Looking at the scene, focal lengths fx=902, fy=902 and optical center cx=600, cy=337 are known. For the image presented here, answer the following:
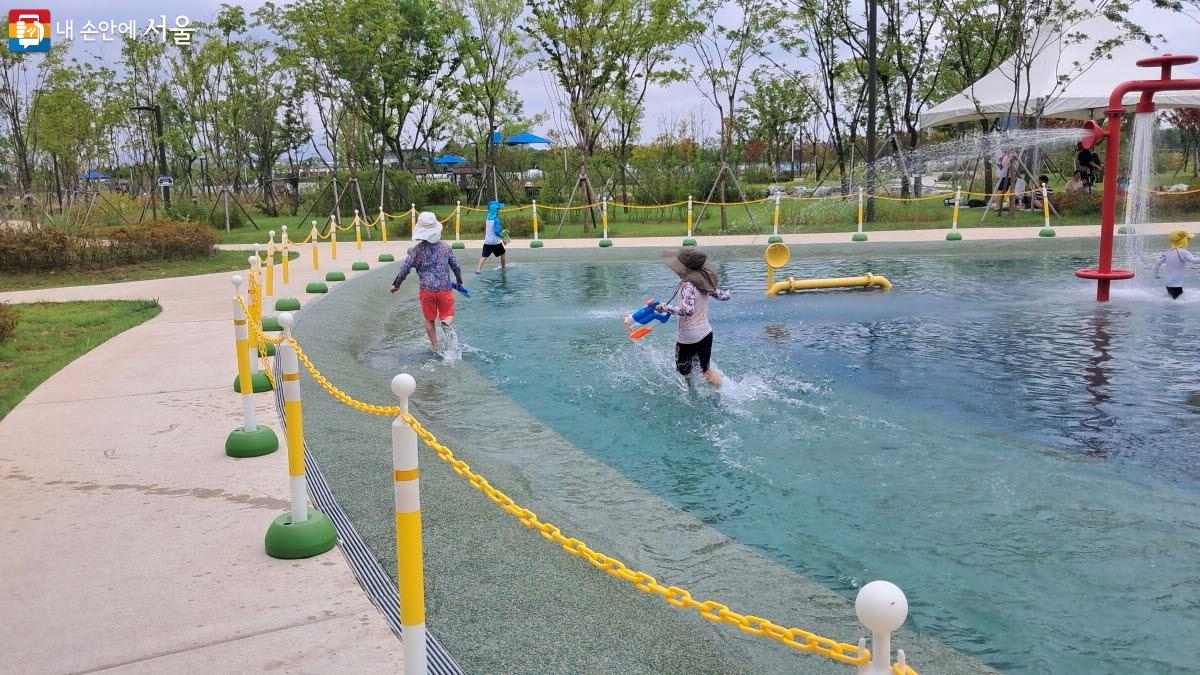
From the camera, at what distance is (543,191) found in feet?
106

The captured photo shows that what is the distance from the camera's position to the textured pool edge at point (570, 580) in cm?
342

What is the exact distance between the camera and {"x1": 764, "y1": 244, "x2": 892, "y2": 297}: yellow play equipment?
1387cm

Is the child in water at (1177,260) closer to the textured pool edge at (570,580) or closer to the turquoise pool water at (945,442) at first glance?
the turquoise pool water at (945,442)

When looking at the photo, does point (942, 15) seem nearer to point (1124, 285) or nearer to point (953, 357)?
point (1124, 285)

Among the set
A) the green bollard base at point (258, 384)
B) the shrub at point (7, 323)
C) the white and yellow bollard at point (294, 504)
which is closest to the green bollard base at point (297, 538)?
the white and yellow bollard at point (294, 504)

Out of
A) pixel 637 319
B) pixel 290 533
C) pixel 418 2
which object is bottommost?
pixel 290 533

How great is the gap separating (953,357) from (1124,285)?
655 cm

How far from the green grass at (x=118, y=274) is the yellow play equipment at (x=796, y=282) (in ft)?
35.5

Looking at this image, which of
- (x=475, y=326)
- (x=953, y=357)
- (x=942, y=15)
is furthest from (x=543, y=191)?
(x=953, y=357)

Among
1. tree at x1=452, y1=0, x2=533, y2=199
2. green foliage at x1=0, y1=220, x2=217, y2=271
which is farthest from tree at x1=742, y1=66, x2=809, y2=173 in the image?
green foliage at x1=0, y1=220, x2=217, y2=271

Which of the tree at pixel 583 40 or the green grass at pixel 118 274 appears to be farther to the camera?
the tree at pixel 583 40

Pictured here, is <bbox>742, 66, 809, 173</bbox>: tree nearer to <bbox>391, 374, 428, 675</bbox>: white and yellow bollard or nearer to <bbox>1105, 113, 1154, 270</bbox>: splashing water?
<bbox>1105, 113, 1154, 270</bbox>: splashing water

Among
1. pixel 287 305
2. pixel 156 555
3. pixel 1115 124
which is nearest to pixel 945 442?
pixel 156 555

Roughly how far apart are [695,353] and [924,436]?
214 centimetres
